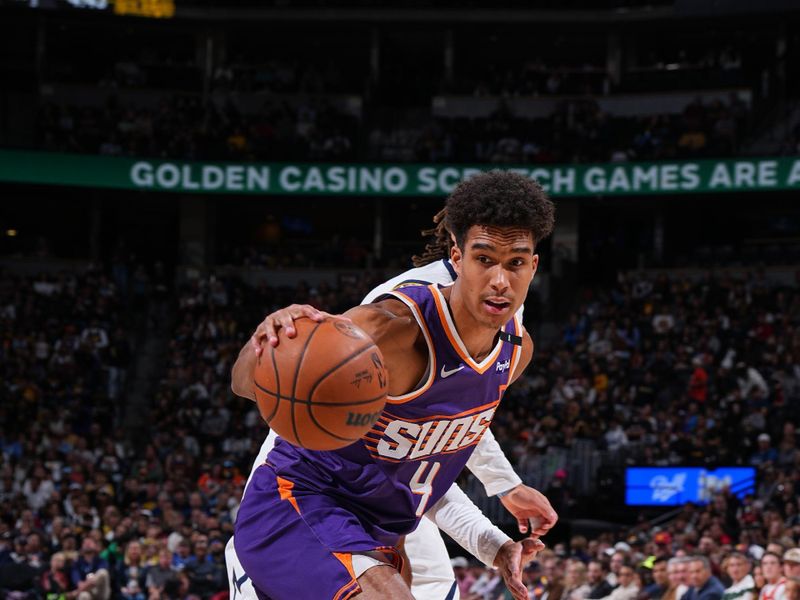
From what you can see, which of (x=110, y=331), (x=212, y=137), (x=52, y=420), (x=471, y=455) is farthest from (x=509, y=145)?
(x=471, y=455)

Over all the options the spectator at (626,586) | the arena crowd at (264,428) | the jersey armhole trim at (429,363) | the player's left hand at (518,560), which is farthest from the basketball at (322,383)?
the spectator at (626,586)

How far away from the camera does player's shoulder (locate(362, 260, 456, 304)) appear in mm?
4373

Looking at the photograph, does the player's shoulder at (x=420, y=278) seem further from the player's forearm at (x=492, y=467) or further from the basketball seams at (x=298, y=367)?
the player's forearm at (x=492, y=467)

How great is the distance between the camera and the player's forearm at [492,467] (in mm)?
5141

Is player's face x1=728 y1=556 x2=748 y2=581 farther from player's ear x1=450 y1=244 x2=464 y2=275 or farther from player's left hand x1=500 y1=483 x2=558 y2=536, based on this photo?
player's ear x1=450 y1=244 x2=464 y2=275

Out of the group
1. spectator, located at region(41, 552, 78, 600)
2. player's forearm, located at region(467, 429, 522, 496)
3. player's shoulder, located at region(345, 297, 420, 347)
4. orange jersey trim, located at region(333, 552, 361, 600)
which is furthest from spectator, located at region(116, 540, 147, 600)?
player's shoulder, located at region(345, 297, 420, 347)

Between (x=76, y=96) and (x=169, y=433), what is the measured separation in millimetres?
10175

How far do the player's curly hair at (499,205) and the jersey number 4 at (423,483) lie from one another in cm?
87

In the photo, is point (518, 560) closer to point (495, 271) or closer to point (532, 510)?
point (532, 510)

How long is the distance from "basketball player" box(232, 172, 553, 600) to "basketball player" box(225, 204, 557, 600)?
0.97ft

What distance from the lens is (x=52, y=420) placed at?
19344 mm

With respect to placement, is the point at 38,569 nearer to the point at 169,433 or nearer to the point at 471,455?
the point at 169,433

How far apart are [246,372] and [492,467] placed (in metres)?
1.70

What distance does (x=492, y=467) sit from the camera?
203 inches
